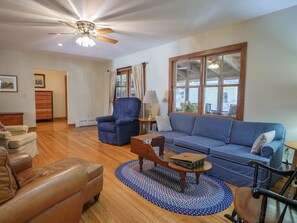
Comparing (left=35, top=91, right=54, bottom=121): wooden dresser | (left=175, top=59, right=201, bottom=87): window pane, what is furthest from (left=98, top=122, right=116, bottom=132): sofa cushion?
(left=35, top=91, right=54, bottom=121): wooden dresser

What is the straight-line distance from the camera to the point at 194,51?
157 inches

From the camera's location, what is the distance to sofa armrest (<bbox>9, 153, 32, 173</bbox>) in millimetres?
1902

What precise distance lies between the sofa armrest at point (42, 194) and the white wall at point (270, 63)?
Result: 2.94 metres

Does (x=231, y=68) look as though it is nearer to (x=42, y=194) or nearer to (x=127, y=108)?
(x=127, y=108)

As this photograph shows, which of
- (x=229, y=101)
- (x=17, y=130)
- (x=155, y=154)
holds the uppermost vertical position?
(x=229, y=101)

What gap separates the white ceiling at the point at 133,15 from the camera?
100 inches

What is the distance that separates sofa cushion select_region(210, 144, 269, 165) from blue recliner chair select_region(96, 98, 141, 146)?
2330 millimetres

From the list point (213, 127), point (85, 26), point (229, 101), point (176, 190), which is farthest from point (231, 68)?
point (85, 26)

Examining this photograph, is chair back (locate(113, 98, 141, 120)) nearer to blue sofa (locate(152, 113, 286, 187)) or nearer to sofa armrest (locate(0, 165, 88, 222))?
blue sofa (locate(152, 113, 286, 187))

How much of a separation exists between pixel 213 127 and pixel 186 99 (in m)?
1.15

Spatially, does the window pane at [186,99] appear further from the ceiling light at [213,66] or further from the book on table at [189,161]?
the book on table at [189,161]

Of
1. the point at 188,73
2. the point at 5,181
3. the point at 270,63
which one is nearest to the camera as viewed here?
the point at 5,181

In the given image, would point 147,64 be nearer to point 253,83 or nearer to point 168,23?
point 168,23

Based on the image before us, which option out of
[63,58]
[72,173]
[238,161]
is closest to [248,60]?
[238,161]
